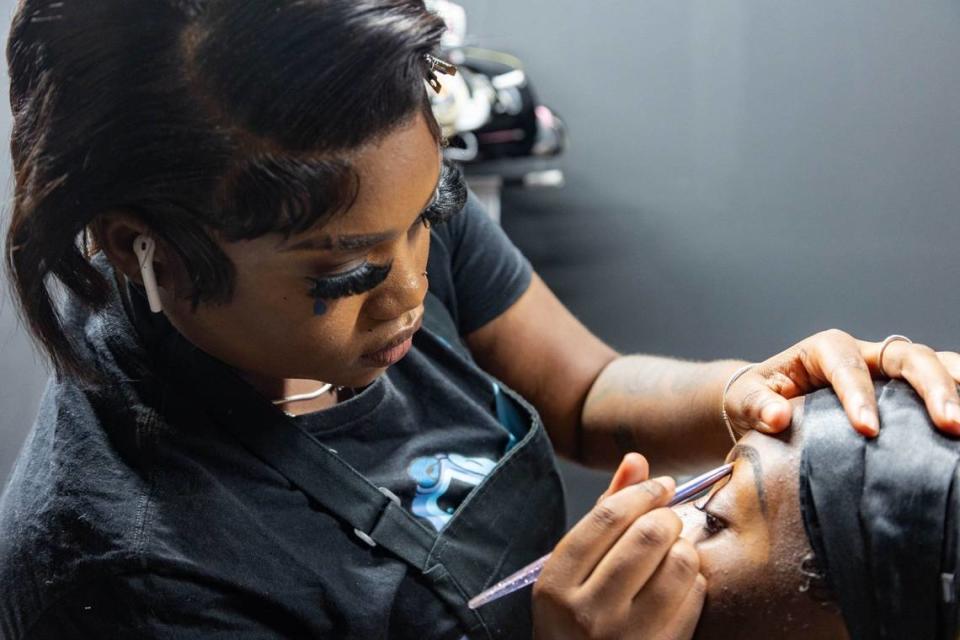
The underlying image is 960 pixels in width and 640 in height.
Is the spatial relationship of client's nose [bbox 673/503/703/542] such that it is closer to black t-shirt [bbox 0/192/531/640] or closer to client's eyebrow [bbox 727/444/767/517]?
client's eyebrow [bbox 727/444/767/517]

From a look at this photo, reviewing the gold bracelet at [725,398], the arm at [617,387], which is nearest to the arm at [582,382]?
the arm at [617,387]

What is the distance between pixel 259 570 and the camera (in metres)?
0.87

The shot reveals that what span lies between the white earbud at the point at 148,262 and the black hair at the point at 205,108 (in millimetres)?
17

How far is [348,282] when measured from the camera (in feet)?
2.62

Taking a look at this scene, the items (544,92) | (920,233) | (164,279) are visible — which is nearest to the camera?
(164,279)

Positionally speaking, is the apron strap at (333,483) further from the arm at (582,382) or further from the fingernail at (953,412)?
the fingernail at (953,412)

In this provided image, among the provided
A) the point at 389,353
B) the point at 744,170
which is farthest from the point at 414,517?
the point at 744,170

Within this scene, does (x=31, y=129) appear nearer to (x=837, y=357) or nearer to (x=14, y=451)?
(x=14, y=451)

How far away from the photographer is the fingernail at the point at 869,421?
30.5 inches

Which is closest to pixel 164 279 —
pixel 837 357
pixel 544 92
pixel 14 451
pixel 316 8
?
pixel 316 8

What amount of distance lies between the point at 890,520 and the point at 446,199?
0.45 metres

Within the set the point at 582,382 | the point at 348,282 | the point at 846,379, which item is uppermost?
the point at 348,282

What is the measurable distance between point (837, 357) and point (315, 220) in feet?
1.46

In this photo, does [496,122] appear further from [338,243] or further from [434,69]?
[338,243]
